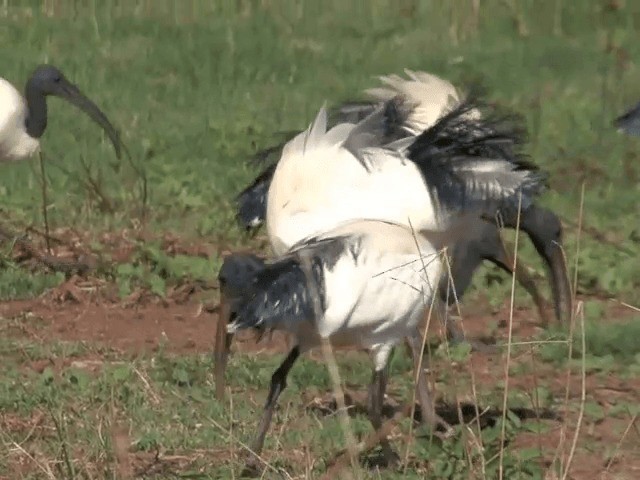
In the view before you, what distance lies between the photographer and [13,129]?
10.2 meters

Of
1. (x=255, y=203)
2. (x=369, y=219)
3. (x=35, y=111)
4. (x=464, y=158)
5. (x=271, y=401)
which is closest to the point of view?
(x=271, y=401)

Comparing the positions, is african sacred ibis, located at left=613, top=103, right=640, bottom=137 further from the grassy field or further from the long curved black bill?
the grassy field

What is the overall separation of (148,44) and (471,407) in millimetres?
7554

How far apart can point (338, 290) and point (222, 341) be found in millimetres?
462

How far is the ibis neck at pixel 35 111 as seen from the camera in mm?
10344

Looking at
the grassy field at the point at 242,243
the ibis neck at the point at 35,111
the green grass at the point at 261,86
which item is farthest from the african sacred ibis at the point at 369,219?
the ibis neck at the point at 35,111

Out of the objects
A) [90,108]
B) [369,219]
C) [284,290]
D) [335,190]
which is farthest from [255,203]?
[90,108]

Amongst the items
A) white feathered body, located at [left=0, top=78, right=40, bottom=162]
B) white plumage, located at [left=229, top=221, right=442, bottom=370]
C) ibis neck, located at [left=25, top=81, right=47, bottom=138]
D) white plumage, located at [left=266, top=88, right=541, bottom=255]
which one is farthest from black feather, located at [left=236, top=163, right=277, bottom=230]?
ibis neck, located at [left=25, top=81, right=47, bottom=138]

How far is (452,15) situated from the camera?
14.2m

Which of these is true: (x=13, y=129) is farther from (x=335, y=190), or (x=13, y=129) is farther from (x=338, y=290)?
(x=338, y=290)

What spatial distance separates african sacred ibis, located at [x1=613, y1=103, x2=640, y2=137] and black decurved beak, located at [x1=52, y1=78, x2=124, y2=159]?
3554mm

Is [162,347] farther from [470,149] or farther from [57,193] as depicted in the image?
[57,193]

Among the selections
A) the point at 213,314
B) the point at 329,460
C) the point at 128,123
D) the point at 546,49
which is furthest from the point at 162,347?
the point at 546,49

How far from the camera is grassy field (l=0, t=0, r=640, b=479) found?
5.02 m
